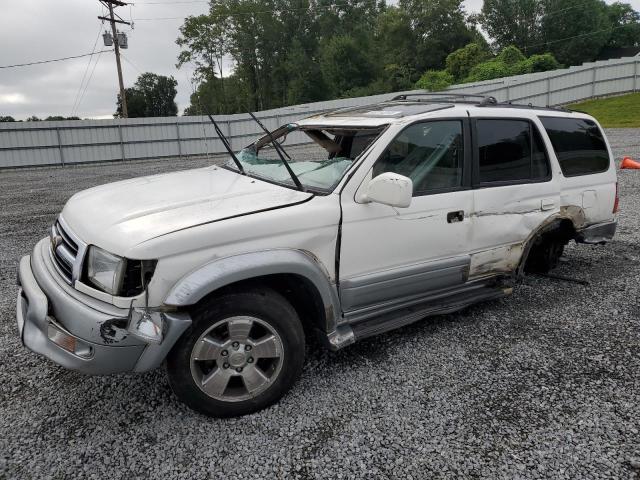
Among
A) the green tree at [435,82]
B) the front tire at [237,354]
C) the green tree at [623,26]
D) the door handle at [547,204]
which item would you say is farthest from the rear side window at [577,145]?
the green tree at [623,26]

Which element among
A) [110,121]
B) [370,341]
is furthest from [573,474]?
[110,121]

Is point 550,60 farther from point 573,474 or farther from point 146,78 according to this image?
point 146,78

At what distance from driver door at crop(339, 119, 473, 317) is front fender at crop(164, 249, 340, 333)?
0.15 m

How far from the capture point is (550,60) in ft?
101

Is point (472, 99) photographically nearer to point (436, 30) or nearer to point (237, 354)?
point (237, 354)

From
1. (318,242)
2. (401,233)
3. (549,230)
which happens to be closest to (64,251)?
(318,242)

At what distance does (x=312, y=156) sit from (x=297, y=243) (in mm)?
1341

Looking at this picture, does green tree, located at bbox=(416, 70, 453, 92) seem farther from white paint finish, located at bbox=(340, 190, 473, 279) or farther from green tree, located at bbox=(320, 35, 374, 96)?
white paint finish, located at bbox=(340, 190, 473, 279)

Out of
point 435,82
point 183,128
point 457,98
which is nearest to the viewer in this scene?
point 457,98

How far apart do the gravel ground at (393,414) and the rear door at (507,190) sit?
61cm

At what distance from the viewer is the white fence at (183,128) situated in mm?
20266

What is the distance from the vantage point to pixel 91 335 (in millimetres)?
2330

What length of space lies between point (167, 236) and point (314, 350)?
155cm

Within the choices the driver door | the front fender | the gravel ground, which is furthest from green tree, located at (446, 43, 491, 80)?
the front fender
